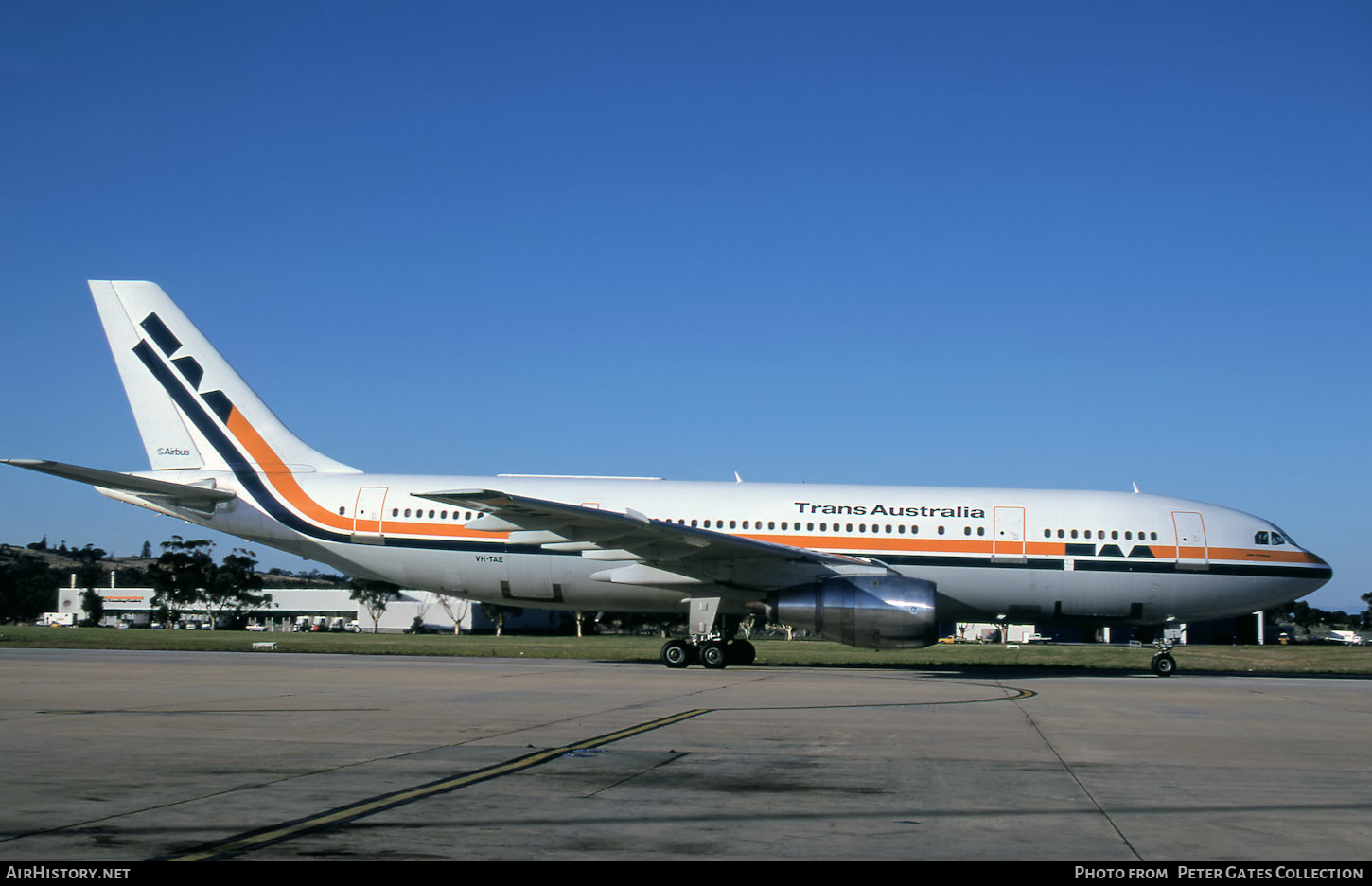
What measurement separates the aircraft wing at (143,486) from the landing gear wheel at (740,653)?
11.9 metres

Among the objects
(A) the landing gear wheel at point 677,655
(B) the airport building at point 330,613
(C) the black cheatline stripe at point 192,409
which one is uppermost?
(C) the black cheatline stripe at point 192,409

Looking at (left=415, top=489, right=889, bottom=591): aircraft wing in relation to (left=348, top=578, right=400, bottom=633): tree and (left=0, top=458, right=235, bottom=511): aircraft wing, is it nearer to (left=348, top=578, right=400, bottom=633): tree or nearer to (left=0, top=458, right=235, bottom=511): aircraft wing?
(left=0, top=458, right=235, bottom=511): aircraft wing

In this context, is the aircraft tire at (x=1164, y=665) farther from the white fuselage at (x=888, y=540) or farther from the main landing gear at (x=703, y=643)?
the main landing gear at (x=703, y=643)

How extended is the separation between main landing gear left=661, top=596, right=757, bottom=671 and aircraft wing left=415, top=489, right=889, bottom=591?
59cm

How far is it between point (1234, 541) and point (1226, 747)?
1531 centimetres

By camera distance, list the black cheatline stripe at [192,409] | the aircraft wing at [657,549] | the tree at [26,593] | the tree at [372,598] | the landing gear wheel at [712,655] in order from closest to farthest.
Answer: the aircraft wing at [657,549] < the landing gear wheel at [712,655] < the black cheatline stripe at [192,409] < the tree at [372,598] < the tree at [26,593]

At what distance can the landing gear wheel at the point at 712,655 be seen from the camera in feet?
76.9

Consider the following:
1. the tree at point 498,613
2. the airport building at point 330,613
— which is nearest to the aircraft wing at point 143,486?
the tree at point 498,613

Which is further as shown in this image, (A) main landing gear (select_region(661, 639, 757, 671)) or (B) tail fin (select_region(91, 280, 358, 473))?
(B) tail fin (select_region(91, 280, 358, 473))

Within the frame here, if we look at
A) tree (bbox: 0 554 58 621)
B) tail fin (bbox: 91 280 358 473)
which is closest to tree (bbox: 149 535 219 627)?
tree (bbox: 0 554 58 621)

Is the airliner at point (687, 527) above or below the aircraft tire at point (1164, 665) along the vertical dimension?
above

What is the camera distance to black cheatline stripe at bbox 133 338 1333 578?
78.5 feet

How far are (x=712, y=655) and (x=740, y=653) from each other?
4.37 ft
